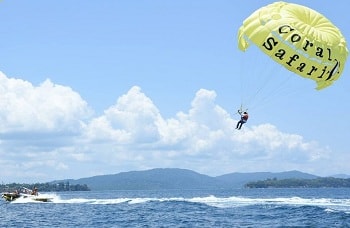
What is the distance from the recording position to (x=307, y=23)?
27359 mm

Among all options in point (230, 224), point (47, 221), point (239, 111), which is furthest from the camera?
point (47, 221)

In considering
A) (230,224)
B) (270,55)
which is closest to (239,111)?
(270,55)

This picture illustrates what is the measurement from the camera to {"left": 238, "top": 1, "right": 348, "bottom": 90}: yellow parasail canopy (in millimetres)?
26234

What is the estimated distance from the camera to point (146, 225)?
4456cm

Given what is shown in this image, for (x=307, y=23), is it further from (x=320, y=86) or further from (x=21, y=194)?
(x=21, y=194)

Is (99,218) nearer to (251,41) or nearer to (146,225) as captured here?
(146,225)

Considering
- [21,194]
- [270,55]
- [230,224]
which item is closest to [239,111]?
[270,55]

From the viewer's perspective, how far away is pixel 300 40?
1027 inches

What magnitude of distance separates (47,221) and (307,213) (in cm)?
2411

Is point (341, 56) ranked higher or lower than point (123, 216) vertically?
higher

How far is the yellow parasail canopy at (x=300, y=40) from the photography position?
26234mm

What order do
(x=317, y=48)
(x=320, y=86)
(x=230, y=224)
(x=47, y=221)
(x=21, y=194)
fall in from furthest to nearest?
(x=21, y=194)
(x=47, y=221)
(x=230, y=224)
(x=320, y=86)
(x=317, y=48)

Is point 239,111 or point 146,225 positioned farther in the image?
point 146,225

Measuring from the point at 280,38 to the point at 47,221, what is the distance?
30486 mm
